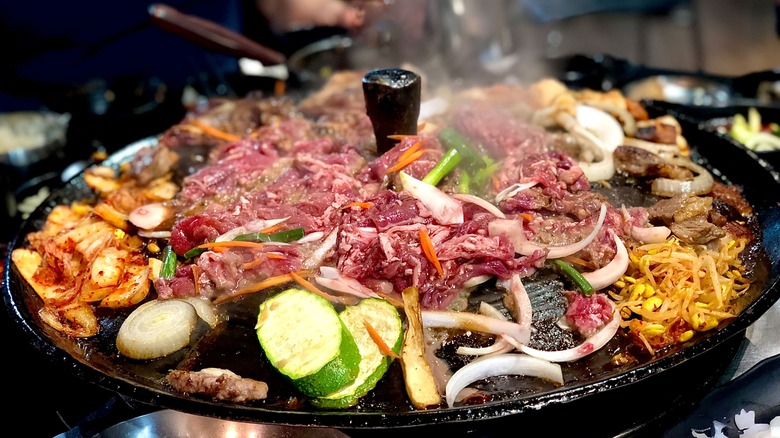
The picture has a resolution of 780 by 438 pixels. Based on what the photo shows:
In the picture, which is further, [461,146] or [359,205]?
[461,146]

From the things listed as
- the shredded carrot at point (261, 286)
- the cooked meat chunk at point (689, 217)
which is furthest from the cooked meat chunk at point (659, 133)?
the shredded carrot at point (261, 286)

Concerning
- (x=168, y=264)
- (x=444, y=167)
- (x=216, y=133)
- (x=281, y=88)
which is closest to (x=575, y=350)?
(x=444, y=167)

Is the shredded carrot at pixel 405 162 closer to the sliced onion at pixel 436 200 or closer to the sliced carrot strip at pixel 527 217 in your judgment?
the sliced onion at pixel 436 200

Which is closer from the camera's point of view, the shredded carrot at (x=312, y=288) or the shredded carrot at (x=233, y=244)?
the shredded carrot at (x=312, y=288)

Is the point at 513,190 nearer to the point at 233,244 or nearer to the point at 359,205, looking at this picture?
the point at 359,205

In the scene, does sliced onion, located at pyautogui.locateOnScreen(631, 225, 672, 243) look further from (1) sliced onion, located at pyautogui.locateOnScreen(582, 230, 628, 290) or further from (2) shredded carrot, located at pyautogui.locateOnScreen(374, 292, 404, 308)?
(2) shredded carrot, located at pyautogui.locateOnScreen(374, 292, 404, 308)

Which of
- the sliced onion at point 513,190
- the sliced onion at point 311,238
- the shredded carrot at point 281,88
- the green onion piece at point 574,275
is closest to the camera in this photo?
the green onion piece at point 574,275
